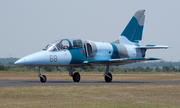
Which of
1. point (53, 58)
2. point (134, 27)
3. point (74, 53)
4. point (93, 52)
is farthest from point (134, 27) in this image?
point (53, 58)

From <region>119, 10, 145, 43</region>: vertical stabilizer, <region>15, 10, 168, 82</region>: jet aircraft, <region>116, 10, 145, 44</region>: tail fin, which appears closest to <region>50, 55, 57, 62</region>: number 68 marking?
<region>15, 10, 168, 82</region>: jet aircraft

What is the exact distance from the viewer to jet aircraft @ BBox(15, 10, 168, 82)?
25.2 meters

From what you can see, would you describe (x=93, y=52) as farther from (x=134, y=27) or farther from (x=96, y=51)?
(x=134, y=27)

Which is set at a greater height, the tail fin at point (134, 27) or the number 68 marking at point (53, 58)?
the tail fin at point (134, 27)

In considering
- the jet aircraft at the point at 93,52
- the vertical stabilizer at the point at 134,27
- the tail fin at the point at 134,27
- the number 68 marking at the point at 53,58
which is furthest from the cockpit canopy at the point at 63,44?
the vertical stabilizer at the point at 134,27

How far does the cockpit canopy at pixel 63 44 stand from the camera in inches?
1013

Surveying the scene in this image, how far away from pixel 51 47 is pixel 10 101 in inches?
502

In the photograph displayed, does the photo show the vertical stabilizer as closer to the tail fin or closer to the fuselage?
the tail fin

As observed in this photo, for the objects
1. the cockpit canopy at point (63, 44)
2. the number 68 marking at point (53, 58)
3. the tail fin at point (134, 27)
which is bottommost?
the number 68 marking at point (53, 58)

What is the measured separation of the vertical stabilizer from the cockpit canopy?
24.4 feet

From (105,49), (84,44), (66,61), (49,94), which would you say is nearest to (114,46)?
(105,49)

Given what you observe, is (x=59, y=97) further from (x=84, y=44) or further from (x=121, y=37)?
(x=121, y=37)

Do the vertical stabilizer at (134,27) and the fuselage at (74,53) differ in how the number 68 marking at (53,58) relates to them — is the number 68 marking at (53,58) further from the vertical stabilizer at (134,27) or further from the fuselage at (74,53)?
the vertical stabilizer at (134,27)

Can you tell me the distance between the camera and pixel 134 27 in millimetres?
33312
